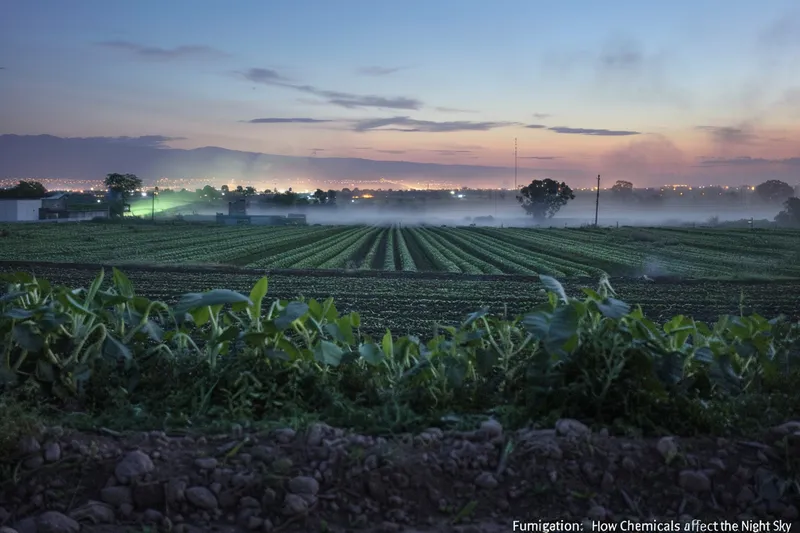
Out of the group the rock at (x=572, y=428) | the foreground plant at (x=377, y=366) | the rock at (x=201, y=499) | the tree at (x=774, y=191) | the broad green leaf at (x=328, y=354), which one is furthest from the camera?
the tree at (x=774, y=191)

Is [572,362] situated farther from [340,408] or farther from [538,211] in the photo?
[538,211]

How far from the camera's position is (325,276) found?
22938 millimetres

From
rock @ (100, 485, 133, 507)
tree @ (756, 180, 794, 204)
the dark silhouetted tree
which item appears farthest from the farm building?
tree @ (756, 180, 794, 204)

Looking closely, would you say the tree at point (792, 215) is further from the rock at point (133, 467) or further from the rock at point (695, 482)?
the rock at point (133, 467)

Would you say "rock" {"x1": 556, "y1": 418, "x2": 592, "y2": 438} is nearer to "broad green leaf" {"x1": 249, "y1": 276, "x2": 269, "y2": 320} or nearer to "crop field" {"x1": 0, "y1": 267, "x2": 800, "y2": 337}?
"broad green leaf" {"x1": 249, "y1": 276, "x2": 269, "y2": 320}

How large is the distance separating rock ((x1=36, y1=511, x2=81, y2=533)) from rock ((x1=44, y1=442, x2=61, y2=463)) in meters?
0.29

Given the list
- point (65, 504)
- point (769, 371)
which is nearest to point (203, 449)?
point (65, 504)

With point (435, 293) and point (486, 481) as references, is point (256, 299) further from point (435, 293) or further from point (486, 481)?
point (435, 293)

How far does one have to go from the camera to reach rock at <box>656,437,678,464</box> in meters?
2.65

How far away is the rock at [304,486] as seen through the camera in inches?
97.7

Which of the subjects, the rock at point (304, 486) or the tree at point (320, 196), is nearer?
the rock at point (304, 486)

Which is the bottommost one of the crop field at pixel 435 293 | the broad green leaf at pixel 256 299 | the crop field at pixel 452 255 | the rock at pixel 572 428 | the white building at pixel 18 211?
the crop field at pixel 435 293

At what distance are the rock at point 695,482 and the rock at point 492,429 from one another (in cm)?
71

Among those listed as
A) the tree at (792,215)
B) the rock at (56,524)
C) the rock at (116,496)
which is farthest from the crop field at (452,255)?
the tree at (792,215)
